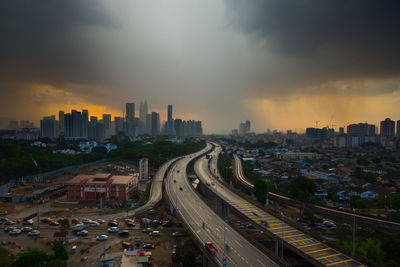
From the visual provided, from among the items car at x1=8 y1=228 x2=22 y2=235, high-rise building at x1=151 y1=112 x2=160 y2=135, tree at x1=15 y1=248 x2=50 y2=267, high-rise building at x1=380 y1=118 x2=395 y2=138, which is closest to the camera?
tree at x1=15 y1=248 x2=50 y2=267

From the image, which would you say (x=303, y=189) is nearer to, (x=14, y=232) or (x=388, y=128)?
(x=14, y=232)

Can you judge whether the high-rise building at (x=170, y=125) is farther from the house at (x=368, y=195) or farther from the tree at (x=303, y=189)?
the tree at (x=303, y=189)

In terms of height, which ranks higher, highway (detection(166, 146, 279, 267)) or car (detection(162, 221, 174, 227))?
highway (detection(166, 146, 279, 267))

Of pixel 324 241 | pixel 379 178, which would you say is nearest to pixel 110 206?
pixel 324 241

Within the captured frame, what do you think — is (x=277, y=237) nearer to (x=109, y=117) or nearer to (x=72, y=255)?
(x=72, y=255)

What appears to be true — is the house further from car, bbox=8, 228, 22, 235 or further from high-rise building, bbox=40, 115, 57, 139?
high-rise building, bbox=40, 115, 57, 139

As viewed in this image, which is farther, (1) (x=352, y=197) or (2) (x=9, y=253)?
(1) (x=352, y=197)

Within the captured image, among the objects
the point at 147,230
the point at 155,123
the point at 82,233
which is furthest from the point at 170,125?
the point at 82,233

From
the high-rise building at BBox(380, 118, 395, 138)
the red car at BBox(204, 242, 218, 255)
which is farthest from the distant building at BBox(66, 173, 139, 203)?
the high-rise building at BBox(380, 118, 395, 138)

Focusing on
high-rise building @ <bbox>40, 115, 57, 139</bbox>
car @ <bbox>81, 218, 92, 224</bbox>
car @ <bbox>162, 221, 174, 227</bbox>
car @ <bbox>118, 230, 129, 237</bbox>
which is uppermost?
high-rise building @ <bbox>40, 115, 57, 139</bbox>
